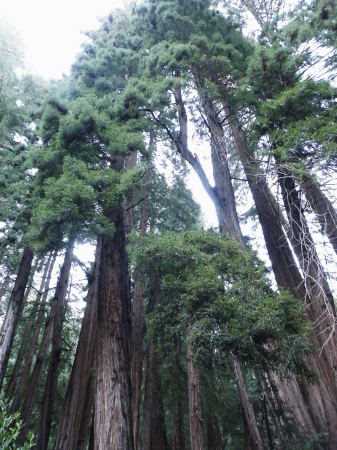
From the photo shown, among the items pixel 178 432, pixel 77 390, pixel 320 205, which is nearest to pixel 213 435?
pixel 178 432

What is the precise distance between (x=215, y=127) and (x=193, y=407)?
601 centimetres

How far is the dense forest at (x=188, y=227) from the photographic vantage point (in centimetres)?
446

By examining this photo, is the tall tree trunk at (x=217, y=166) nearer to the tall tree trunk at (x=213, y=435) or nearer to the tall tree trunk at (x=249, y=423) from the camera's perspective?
the tall tree trunk at (x=249, y=423)

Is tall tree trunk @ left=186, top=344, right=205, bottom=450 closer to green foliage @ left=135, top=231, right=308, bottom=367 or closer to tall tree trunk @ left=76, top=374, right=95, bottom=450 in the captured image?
green foliage @ left=135, top=231, right=308, bottom=367

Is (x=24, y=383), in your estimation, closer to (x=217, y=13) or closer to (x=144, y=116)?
(x=144, y=116)

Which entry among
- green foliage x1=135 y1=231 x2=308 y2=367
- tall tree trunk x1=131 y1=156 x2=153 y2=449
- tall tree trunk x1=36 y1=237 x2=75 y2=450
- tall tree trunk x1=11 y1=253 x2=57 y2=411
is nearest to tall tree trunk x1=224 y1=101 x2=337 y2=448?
green foliage x1=135 y1=231 x2=308 y2=367

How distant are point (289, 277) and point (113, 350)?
346 cm

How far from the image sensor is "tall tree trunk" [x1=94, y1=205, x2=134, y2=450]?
4.60m

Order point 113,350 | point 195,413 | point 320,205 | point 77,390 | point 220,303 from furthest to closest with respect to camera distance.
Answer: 1. point 77,390
2. point 195,413
3. point 320,205
4. point 113,350
5. point 220,303

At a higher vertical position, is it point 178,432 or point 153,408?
point 153,408

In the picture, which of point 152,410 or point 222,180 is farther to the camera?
point 152,410

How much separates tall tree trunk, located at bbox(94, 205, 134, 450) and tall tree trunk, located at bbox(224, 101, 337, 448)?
2450mm

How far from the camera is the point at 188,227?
10.0 metres

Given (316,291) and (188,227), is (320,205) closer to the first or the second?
(316,291)
